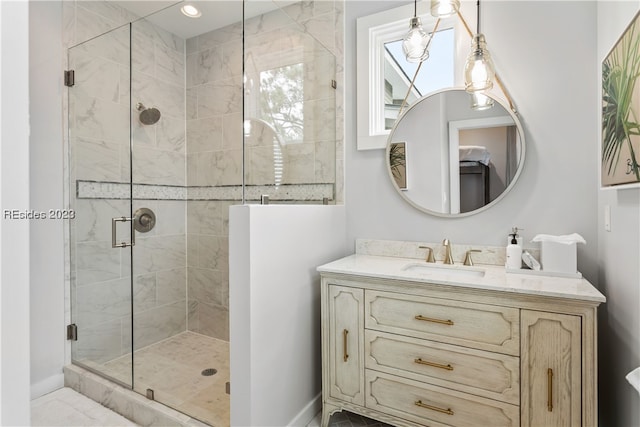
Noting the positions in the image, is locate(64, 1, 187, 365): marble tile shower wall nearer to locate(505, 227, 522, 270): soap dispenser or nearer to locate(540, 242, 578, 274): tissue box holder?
locate(505, 227, 522, 270): soap dispenser

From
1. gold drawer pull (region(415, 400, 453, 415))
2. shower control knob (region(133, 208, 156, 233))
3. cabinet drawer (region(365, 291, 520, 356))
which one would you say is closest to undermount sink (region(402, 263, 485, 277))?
cabinet drawer (region(365, 291, 520, 356))

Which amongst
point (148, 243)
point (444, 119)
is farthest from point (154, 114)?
point (444, 119)

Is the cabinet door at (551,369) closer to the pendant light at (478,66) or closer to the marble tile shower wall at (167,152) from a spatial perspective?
the pendant light at (478,66)

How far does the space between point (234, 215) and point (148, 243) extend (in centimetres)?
104

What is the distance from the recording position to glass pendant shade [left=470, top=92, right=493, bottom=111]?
1.82m

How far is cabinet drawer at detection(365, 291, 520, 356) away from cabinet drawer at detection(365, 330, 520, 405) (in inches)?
1.5

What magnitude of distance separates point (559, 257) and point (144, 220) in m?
2.30

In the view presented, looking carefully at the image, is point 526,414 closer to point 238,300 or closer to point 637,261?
point 637,261

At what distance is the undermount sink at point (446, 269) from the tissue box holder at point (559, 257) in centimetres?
29

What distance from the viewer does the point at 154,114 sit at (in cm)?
217

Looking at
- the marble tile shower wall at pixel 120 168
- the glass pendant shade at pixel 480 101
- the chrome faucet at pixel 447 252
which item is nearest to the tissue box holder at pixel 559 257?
the chrome faucet at pixel 447 252

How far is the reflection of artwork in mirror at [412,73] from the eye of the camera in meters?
1.93

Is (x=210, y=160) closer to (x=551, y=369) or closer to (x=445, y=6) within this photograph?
(x=445, y=6)

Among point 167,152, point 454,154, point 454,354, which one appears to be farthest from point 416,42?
point 167,152
